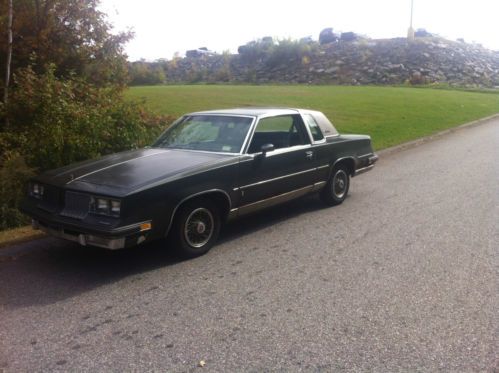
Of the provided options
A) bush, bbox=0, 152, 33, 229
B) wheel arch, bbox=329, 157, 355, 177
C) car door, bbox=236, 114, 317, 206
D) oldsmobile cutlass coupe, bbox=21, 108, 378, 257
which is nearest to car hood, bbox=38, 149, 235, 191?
oldsmobile cutlass coupe, bbox=21, 108, 378, 257

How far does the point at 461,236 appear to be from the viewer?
628cm

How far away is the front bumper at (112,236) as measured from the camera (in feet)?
15.9

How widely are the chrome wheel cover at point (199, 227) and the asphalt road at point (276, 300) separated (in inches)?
8.6

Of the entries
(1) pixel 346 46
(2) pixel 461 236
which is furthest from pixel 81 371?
(1) pixel 346 46

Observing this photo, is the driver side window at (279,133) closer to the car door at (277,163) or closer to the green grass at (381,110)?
the car door at (277,163)

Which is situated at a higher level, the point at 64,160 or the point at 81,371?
the point at 64,160

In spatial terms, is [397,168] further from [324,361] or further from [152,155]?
[324,361]

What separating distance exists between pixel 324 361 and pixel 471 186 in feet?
22.0

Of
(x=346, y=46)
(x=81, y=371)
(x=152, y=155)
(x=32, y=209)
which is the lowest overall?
(x=81, y=371)

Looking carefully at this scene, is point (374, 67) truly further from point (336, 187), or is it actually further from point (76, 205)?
point (76, 205)

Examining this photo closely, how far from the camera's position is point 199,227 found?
5.58 meters

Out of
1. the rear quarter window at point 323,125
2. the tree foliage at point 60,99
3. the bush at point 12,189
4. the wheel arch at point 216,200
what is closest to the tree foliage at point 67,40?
the tree foliage at point 60,99

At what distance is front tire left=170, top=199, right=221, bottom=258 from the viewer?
539 cm

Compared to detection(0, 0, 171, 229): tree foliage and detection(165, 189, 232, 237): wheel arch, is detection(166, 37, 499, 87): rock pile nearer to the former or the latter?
detection(0, 0, 171, 229): tree foliage
